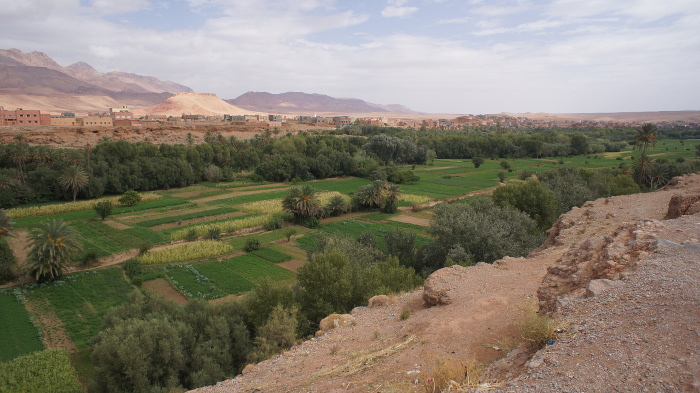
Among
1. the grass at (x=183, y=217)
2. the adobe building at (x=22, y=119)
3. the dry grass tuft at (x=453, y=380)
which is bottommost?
the grass at (x=183, y=217)

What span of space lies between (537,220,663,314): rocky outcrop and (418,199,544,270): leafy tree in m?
12.3

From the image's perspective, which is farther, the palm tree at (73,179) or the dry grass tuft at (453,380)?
the palm tree at (73,179)

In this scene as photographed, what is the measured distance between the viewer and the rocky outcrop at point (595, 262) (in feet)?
28.9

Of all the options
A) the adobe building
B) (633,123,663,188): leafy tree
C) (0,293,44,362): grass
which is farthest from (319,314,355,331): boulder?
the adobe building

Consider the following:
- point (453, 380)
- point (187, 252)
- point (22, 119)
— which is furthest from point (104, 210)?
point (22, 119)

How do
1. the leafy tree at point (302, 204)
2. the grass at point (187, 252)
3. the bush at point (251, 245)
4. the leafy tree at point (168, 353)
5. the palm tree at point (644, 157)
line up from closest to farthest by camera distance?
the leafy tree at point (168, 353) < the grass at point (187, 252) < the bush at point (251, 245) < the leafy tree at point (302, 204) < the palm tree at point (644, 157)

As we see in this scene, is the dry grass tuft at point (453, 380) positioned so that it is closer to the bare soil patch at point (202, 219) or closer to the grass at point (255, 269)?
the grass at point (255, 269)

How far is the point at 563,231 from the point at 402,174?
50814 millimetres

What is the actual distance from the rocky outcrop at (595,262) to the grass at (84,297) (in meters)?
20.2

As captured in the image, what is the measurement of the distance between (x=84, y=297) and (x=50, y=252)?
4.48 metres

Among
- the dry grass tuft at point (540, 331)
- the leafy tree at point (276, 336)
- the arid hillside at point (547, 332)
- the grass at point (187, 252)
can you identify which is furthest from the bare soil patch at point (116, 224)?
the dry grass tuft at point (540, 331)

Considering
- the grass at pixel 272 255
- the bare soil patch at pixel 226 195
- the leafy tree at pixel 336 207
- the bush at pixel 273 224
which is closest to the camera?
the grass at pixel 272 255

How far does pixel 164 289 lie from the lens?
25.5m

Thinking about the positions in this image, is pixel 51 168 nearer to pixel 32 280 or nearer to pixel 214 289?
pixel 32 280
